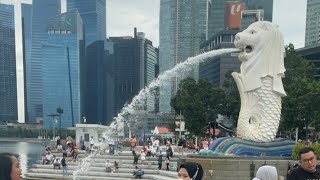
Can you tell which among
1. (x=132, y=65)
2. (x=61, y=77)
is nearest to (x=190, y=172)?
(x=132, y=65)

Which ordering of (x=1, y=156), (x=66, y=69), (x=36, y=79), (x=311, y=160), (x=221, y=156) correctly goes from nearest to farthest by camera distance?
1. (x=1, y=156)
2. (x=311, y=160)
3. (x=221, y=156)
4. (x=66, y=69)
5. (x=36, y=79)

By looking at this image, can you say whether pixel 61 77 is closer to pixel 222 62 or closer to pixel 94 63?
pixel 94 63

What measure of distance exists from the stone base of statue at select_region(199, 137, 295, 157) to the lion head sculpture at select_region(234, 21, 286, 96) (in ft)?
7.07

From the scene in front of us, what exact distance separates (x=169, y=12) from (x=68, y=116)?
4901 centimetres

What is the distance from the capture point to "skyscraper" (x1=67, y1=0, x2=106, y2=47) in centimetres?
16688

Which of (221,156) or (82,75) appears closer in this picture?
(221,156)

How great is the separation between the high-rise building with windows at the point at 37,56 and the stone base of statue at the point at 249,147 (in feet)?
504

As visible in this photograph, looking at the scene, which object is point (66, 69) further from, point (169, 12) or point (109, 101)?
point (169, 12)

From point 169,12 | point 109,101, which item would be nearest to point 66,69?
point 109,101

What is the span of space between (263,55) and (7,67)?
16399cm

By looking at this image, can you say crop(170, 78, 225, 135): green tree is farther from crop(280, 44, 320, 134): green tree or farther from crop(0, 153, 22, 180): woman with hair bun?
crop(0, 153, 22, 180): woman with hair bun

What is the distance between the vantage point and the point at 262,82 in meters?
17.2

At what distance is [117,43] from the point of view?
145125mm

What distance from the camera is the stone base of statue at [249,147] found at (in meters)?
15.8
